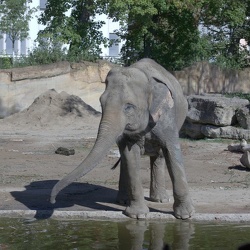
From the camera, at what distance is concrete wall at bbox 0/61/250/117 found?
2548 cm

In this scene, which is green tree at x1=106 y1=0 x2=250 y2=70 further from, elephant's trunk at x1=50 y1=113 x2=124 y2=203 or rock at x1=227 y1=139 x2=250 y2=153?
elephant's trunk at x1=50 y1=113 x2=124 y2=203

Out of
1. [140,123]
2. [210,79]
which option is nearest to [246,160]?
[140,123]

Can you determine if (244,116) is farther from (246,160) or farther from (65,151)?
(65,151)

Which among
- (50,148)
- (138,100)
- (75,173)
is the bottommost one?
(50,148)

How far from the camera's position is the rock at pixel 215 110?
1780 cm

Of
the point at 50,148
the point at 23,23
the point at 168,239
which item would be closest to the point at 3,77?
the point at 50,148

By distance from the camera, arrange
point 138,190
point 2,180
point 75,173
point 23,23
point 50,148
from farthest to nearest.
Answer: point 23,23 < point 50,148 < point 2,180 < point 138,190 < point 75,173

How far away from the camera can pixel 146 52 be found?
32312 millimetres

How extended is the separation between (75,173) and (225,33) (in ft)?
96.7

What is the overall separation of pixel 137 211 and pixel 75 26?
2400 cm

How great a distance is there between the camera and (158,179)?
1095 cm

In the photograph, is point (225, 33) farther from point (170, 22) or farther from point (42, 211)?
point (42, 211)

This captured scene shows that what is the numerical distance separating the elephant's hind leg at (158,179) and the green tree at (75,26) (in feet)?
68.4

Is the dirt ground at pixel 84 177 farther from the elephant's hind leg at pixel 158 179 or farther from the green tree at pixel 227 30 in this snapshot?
the green tree at pixel 227 30
